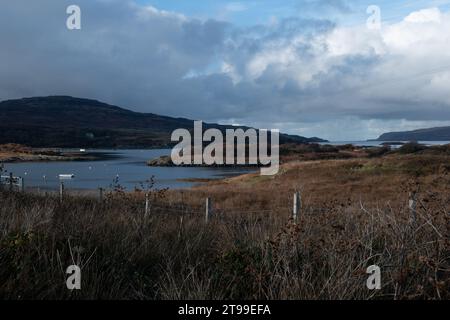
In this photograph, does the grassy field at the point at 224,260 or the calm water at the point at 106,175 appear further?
the calm water at the point at 106,175

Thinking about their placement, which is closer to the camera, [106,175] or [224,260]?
[224,260]

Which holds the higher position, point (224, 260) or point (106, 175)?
point (224, 260)

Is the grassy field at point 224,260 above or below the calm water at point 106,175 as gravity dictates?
above

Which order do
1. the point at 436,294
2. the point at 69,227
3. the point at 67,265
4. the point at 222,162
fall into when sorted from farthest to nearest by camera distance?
the point at 222,162 → the point at 69,227 → the point at 67,265 → the point at 436,294

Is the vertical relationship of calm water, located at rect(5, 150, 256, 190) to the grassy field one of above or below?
below

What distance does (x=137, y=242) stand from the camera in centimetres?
646

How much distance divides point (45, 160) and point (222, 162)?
41550 millimetres

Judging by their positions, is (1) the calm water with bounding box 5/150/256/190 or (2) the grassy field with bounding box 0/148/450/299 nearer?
(2) the grassy field with bounding box 0/148/450/299
